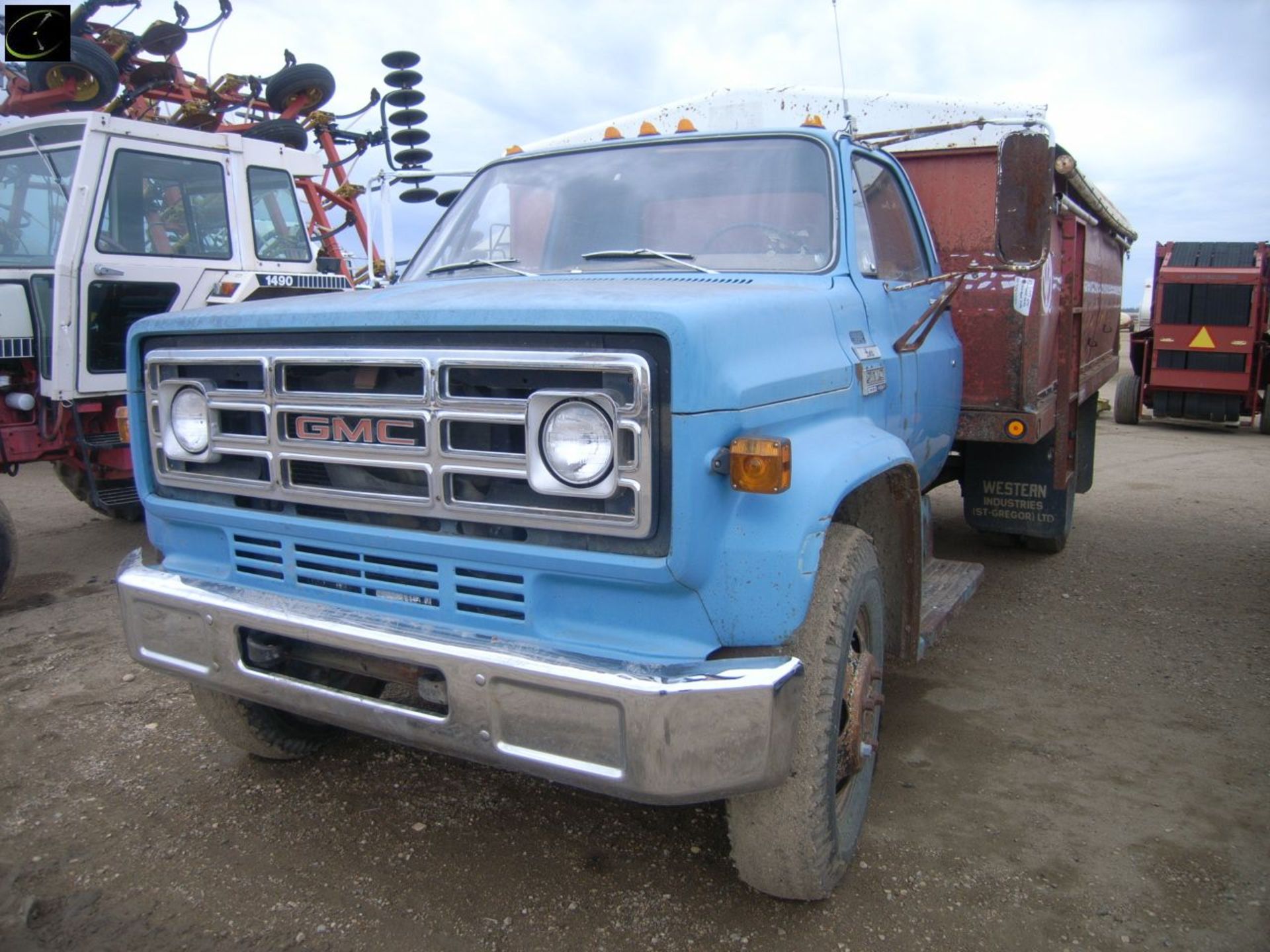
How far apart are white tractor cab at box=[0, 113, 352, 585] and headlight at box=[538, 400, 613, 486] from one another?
426 centimetres

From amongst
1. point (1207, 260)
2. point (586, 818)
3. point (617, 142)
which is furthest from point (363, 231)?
point (1207, 260)

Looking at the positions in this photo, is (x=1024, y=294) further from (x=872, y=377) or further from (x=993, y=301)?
(x=872, y=377)

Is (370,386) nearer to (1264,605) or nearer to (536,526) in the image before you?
(536,526)

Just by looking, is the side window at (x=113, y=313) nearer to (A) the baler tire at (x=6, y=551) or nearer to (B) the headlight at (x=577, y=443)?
(A) the baler tire at (x=6, y=551)

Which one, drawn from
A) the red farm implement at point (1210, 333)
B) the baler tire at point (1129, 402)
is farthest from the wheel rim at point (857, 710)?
the baler tire at point (1129, 402)

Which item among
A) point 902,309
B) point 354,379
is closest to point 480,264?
point 354,379

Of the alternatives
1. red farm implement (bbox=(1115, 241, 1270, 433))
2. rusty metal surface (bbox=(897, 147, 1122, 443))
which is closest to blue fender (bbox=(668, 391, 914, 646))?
rusty metal surface (bbox=(897, 147, 1122, 443))

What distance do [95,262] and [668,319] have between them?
489 centimetres

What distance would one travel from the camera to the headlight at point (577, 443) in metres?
2.07

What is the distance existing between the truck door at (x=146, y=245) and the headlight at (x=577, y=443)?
4.23m

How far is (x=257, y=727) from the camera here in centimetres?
322

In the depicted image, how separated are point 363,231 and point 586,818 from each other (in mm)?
6787

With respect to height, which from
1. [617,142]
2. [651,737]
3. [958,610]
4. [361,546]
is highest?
[617,142]

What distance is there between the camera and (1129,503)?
797cm
